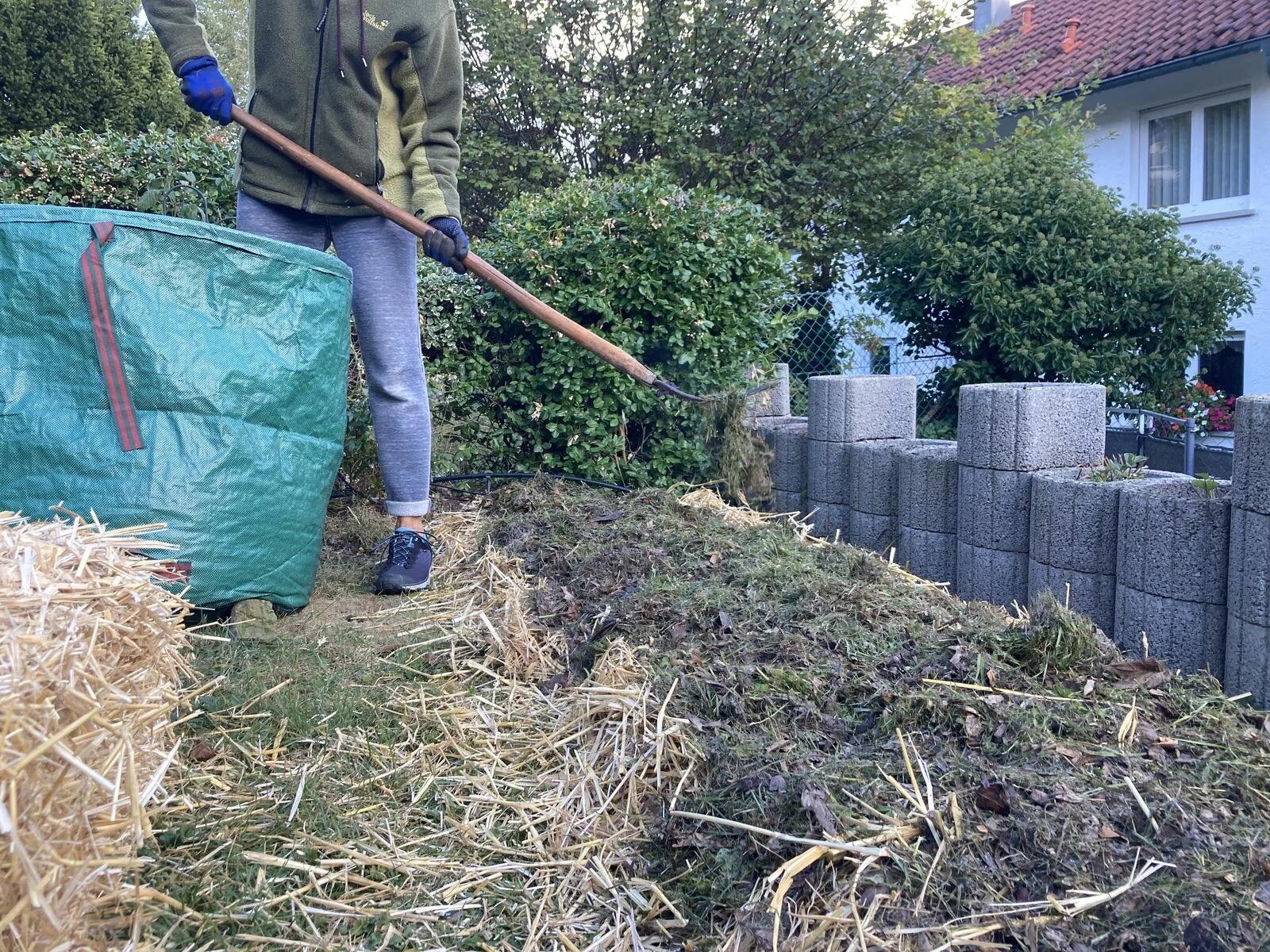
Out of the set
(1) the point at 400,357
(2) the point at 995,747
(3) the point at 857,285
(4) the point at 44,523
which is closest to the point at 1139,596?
(2) the point at 995,747

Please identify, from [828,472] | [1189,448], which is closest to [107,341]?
[828,472]

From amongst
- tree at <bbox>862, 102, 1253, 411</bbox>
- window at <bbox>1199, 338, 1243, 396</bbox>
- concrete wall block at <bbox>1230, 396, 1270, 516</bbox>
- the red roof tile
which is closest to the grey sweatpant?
concrete wall block at <bbox>1230, 396, 1270, 516</bbox>

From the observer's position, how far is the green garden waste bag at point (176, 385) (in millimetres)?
2676

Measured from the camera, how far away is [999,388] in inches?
148

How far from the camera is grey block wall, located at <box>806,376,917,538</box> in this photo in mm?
4766

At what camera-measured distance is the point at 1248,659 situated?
277 centimetres

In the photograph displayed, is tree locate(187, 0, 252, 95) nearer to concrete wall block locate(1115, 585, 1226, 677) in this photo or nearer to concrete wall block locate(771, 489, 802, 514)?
concrete wall block locate(771, 489, 802, 514)

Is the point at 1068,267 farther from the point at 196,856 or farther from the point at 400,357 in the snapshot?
the point at 196,856

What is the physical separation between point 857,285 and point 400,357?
636cm

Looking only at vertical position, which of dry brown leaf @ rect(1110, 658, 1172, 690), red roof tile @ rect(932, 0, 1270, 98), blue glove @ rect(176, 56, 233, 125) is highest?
red roof tile @ rect(932, 0, 1270, 98)

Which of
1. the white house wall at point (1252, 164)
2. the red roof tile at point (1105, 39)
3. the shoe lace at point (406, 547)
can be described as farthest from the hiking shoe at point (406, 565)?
the white house wall at point (1252, 164)

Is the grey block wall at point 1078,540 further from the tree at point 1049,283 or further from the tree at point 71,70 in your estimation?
the tree at point 71,70

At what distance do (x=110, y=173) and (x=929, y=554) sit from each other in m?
4.06

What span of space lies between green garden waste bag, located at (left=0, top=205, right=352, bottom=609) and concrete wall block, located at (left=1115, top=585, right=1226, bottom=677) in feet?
8.21
